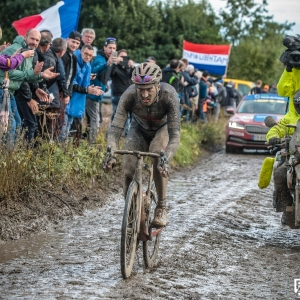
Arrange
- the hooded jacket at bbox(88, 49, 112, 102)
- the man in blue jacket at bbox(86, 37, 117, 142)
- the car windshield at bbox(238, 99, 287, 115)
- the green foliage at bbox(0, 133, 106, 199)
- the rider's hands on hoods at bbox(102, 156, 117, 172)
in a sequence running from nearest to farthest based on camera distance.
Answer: the rider's hands on hoods at bbox(102, 156, 117, 172)
the green foliage at bbox(0, 133, 106, 199)
the man in blue jacket at bbox(86, 37, 117, 142)
the hooded jacket at bbox(88, 49, 112, 102)
the car windshield at bbox(238, 99, 287, 115)

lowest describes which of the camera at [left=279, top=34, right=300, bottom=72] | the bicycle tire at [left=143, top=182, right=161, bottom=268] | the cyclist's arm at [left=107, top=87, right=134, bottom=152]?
the bicycle tire at [left=143, top=182, right=161, bottom=268]

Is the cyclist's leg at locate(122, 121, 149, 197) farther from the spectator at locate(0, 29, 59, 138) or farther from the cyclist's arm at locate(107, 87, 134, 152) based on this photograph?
the spectator at locate(0, 29, 59, 138)

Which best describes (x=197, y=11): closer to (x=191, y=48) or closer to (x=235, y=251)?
(x=191, y=48)

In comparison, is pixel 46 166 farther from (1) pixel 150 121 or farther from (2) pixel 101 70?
(2) pixel 101 70

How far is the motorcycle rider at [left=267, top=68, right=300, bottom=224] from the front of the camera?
977cm

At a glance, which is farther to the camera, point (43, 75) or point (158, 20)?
point (158, 20)

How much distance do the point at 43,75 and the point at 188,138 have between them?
8764 mm

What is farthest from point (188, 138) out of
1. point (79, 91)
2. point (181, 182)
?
point (79, 91)

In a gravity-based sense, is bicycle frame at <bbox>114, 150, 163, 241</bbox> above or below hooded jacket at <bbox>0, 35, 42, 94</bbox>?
below

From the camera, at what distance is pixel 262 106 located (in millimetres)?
21984

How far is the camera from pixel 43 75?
11484 millimetres

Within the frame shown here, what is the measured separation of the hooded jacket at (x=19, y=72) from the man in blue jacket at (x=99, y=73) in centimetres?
299

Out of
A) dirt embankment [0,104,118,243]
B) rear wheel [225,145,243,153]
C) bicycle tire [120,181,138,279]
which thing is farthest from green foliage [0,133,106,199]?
rear wheel [225,145,243,153]

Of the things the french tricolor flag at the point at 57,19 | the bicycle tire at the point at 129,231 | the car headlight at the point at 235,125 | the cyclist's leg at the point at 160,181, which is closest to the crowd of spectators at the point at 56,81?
the french tricolor flag at the point at 57,19
